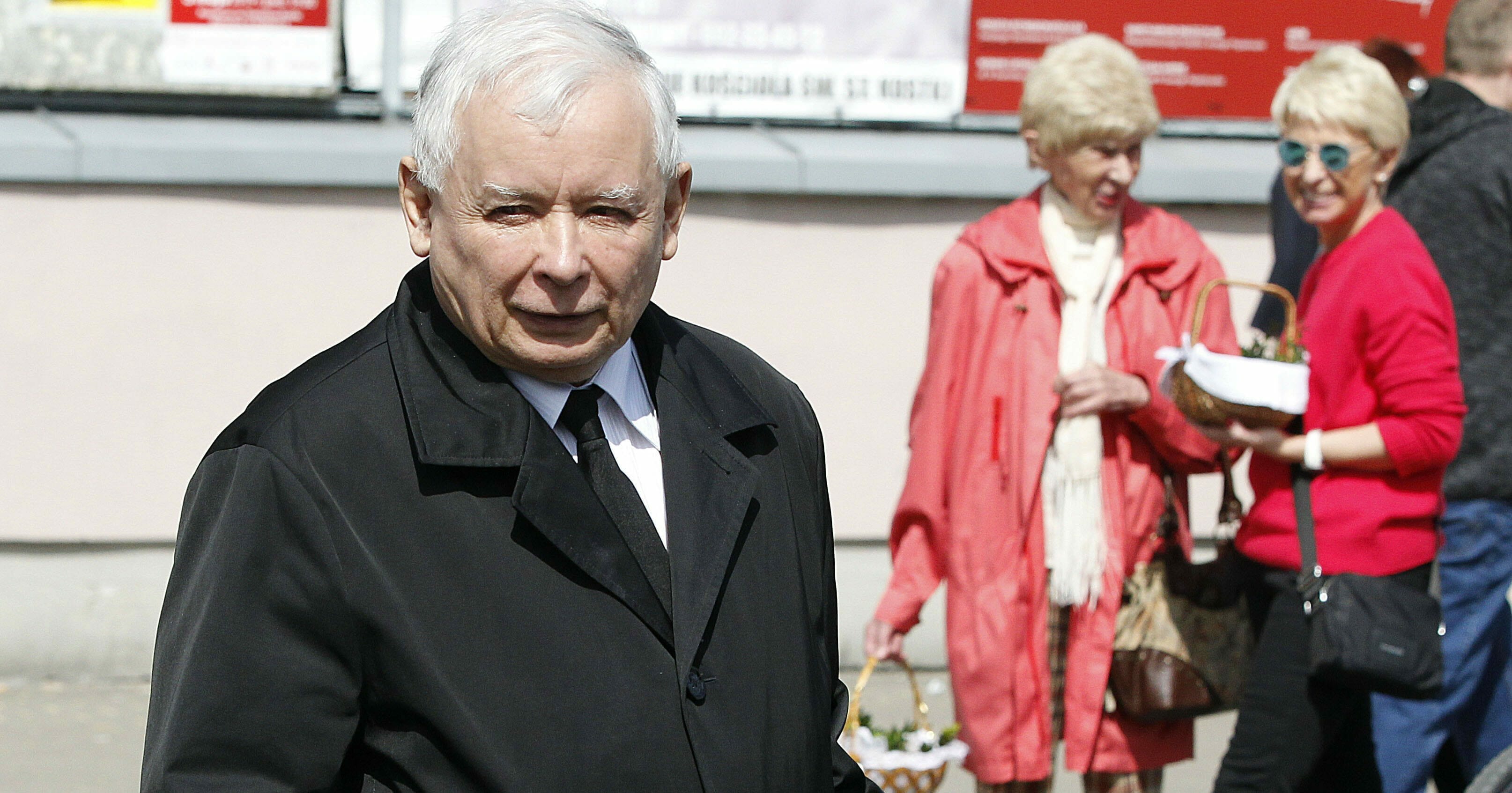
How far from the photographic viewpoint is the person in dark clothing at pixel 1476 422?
157 inches

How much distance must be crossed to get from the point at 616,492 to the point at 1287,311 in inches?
91.8

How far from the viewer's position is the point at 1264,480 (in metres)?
3.86

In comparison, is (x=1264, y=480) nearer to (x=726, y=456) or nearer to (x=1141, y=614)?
(x=1141, y=614)

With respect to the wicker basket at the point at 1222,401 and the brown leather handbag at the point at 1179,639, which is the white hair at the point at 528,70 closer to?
the wicker basket at the point at 1222,401

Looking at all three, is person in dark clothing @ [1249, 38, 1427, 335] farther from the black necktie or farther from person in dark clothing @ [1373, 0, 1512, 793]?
the black necktie

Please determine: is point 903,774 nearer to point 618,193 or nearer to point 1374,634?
point 1374,634

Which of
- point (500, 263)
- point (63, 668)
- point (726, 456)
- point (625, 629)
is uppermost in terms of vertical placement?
point (500, 263)

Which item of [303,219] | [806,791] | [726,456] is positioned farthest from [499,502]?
[303,219]

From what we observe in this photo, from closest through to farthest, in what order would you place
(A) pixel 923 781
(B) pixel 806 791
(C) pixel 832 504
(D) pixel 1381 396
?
(B) pixel 806 791 < (D) pixel 1381 396 < (A) pixel 923 781 < (C) pixel 832 504

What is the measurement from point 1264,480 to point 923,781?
103 centimetres

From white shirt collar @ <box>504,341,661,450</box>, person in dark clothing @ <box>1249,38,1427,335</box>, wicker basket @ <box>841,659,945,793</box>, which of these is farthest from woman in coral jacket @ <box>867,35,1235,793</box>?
white shirt collar @ <box>504,341,661,450</box>

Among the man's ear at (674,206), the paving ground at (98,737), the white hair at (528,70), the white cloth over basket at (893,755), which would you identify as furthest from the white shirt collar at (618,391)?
the paving ground at (98,737)

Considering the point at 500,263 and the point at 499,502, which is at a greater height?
the point at 500,263

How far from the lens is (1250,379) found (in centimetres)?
369
